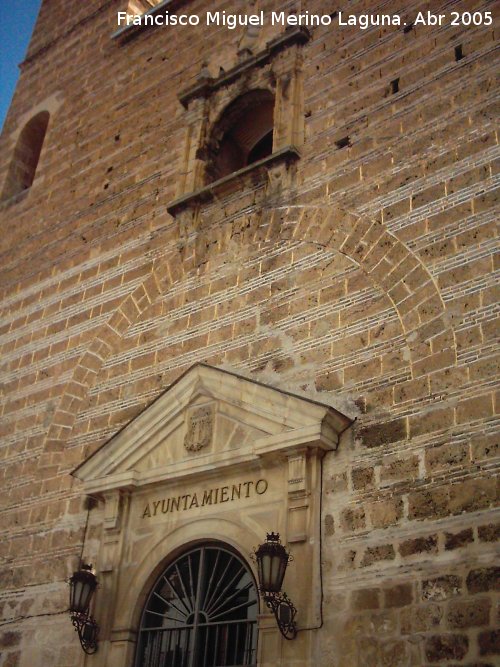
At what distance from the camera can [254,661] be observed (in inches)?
242

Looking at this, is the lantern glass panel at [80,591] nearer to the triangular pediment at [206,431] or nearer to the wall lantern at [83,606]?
the wall lantern at [83,606]

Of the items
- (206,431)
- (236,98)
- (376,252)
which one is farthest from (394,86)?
(206,431)

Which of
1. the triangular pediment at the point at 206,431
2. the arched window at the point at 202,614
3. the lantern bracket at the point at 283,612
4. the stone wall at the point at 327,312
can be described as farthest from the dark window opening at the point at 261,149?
the lantern bracket at the point at 283,612

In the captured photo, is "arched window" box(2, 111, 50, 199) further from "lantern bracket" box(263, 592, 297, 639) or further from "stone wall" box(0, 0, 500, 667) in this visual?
"lantern bracket" box(263, 592, 297, 639)

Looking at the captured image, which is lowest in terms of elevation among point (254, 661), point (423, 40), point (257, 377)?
point (254, 661)

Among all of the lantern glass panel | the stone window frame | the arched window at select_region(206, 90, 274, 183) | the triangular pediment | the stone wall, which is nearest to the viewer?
the stone wall

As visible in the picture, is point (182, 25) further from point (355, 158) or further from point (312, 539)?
point (312, 539)

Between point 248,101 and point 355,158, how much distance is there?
86.4 inches

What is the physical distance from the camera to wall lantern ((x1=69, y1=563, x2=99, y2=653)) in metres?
6.85

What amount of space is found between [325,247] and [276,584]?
3071 mm

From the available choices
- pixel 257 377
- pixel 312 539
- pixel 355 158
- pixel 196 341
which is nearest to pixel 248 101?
pixel 355 158

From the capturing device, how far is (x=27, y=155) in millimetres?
12742

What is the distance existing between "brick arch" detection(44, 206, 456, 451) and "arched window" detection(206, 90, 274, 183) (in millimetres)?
1228

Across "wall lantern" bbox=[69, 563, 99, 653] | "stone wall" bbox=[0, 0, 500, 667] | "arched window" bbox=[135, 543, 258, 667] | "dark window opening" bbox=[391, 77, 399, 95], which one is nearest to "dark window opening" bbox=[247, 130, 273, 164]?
"stone wall" bbox=[0, 0, 500, 667]
